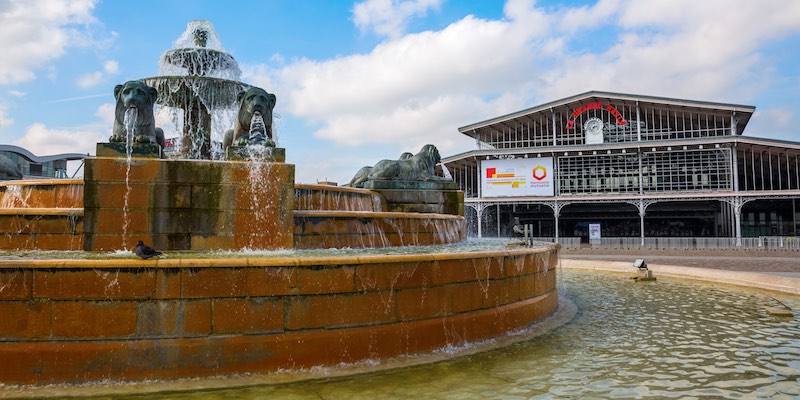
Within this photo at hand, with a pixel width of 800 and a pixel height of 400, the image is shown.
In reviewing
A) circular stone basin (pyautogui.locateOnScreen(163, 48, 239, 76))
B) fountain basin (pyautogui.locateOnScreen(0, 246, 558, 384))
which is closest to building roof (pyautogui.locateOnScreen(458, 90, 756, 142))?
circular stone basin (pyautogui.locateOnScreen(163, 48, 239, 76))

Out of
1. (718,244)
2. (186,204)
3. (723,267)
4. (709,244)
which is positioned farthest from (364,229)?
(718,244)

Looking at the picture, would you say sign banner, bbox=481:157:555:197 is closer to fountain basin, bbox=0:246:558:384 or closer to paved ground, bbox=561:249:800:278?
paved ground, bbox=561:249:800:278

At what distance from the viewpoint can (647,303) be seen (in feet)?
36.4

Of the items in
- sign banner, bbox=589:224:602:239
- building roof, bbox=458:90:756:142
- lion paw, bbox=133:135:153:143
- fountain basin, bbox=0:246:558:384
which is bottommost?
fountain basin, bbox=0:246:558:384

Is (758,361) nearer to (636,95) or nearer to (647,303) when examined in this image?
(647,303)

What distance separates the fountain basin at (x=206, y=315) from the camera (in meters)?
5.19

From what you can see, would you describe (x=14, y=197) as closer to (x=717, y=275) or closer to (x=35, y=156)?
(x=717, y=275)

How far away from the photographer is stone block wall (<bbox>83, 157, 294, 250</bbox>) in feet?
24.4

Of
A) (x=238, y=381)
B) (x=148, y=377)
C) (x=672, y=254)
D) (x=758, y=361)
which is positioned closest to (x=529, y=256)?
(x=758, y=361)

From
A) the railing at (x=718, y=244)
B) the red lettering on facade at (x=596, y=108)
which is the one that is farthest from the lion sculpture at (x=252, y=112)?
the red lettering on facade at (x=596, y=108)

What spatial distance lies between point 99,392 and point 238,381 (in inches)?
50.1

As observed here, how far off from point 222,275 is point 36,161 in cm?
5022

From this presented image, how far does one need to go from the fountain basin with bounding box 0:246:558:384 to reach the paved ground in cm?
1687

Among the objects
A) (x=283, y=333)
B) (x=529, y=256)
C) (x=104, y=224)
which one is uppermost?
(x=104, y=224)
